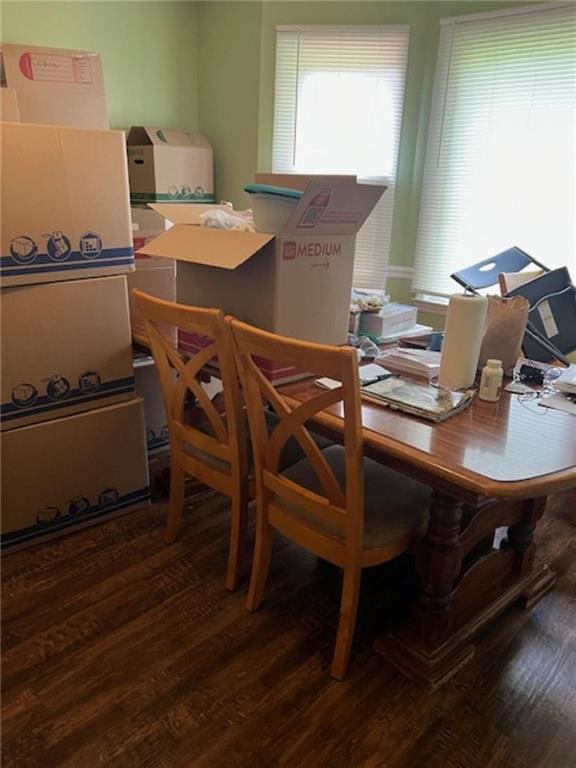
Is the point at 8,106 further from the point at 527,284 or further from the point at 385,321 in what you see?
the point at 527,284

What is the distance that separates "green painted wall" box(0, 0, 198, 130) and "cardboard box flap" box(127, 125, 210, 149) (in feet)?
0.38

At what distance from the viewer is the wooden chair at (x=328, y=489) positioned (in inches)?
51.6

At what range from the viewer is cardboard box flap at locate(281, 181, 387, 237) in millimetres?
1604

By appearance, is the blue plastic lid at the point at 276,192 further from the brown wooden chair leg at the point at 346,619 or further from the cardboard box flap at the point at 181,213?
the brown wooden chair leg at the point at 346,619

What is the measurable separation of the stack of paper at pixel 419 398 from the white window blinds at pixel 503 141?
6.36 ft

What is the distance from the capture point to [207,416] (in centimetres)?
185

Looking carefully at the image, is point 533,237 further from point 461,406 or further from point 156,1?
point 156,1

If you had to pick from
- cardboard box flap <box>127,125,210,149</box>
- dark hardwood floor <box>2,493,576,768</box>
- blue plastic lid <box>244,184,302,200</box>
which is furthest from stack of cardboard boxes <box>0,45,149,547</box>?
cardboard box flap <box>127,125,210,149</box>

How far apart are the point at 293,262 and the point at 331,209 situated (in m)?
0.19

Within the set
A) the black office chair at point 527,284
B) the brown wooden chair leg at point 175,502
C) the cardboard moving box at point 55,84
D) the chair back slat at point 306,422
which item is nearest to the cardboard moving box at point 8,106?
the cardboard moving box at point 55,84

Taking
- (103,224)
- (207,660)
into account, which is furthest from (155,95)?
(207,660)

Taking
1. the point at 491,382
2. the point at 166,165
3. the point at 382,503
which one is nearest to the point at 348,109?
the point at 166,165

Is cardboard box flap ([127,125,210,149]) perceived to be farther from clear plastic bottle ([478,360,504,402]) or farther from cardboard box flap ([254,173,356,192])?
clear plastic bottle ([478,360,504,402])

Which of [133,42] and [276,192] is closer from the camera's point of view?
[276,192]
